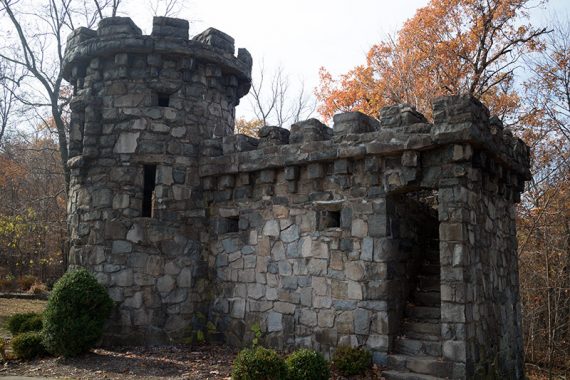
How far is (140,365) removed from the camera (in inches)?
265

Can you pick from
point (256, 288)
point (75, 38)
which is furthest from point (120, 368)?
point (75, 38)

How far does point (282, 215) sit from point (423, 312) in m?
2.51

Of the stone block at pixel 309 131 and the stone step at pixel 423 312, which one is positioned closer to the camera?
the stone step at pixel 423 312

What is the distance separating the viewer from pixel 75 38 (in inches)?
343

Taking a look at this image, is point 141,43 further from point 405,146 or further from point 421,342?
point 421,342

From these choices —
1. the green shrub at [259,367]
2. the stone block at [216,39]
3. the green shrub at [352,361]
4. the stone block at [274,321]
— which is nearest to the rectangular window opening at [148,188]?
the stone block at [216,39]

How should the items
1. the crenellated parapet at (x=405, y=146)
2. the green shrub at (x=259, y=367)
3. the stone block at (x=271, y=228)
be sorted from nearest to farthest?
the green shrub at (x=259, y=367)
the crenellated parapet at (x=405, y=146)
the stone block at (x=271, y=228)

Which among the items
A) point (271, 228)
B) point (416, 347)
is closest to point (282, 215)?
point (271, 228)

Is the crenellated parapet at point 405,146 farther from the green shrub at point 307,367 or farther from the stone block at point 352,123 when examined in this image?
the green shrub at point 307,367

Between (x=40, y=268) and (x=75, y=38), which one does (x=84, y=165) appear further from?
(x=40, y=268)

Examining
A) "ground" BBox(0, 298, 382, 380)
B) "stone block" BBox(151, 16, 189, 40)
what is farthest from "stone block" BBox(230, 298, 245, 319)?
"stone block" BBox(151, 16, 189, 40)

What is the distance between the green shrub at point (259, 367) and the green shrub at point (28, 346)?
11.1 feet

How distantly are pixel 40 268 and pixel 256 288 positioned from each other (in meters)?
17.8

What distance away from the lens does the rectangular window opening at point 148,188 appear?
845cm
